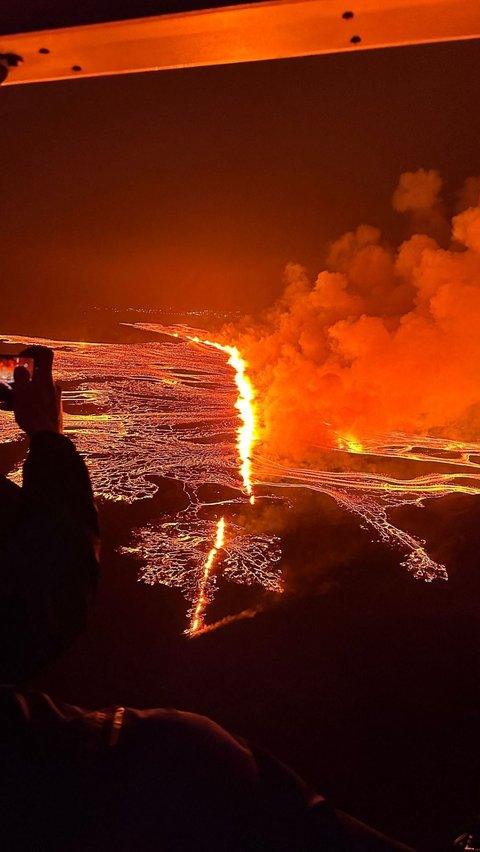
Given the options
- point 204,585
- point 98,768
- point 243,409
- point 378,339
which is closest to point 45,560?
point 98,768

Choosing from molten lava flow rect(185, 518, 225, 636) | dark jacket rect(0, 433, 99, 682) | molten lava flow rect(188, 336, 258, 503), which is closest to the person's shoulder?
dark jacket rect(0, 433, 99, 682)

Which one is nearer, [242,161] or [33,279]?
[242,161]

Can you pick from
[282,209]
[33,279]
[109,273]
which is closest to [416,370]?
[282,209]

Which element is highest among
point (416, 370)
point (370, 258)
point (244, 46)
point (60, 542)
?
point (370, 258)

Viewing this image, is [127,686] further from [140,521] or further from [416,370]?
[416,370]

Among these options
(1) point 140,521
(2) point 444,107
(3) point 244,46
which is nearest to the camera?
(3) point 244,46

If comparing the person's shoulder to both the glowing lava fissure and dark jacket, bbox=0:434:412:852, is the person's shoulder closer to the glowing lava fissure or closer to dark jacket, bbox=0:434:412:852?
dark jacket, bbox=0:434:412:852

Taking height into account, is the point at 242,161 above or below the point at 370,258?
above

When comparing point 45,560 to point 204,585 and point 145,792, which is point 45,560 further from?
point 204,585
